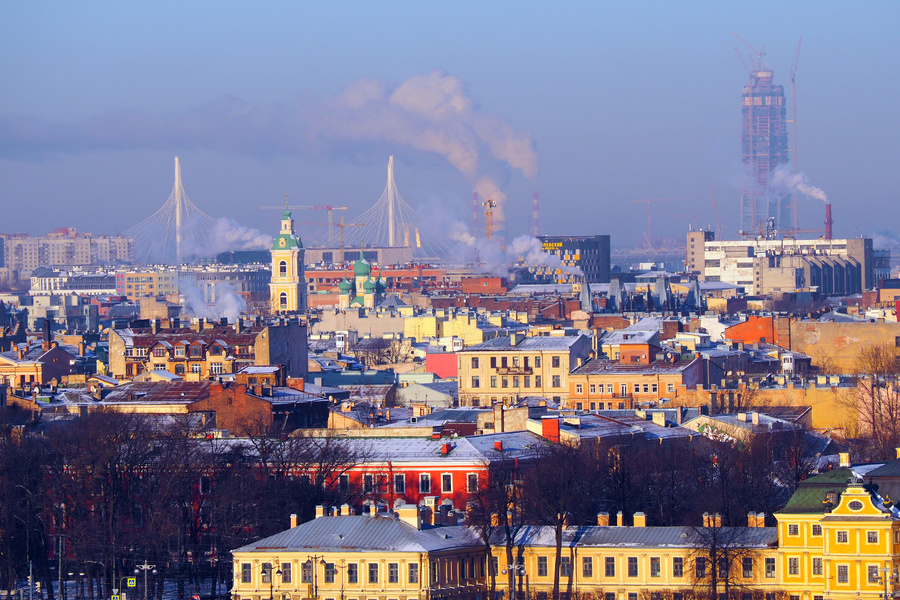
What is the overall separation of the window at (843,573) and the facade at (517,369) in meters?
34.7

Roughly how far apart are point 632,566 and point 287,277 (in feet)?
386

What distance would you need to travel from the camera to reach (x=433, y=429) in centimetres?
5384

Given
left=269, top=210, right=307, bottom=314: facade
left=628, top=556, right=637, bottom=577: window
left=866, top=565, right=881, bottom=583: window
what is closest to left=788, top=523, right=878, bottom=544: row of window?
left=866, top=565, right=881, bottom=583: window

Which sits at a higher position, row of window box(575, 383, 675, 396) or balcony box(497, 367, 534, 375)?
balcony box(497, 367, 534, 375)

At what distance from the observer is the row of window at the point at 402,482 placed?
4703 centimetres

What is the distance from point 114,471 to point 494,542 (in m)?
9.03

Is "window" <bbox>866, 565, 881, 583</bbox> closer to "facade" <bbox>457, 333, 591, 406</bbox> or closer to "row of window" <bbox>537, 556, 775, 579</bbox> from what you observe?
"row of window" <bbox>537, 556, 775, 579</bbox>

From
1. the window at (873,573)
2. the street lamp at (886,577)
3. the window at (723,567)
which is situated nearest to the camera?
the street lamp at (886,577)

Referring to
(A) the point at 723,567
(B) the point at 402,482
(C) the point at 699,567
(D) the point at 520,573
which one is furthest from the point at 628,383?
(A) the point at 723,567

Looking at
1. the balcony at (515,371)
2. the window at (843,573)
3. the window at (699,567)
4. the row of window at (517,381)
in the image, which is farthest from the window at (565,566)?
the balcony at (515,371)

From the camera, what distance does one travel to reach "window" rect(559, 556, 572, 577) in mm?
39312

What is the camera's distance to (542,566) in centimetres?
3959

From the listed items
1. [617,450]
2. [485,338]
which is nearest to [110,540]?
[617,450]

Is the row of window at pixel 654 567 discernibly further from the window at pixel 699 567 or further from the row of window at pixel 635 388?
the row of window at pixel 635 388
